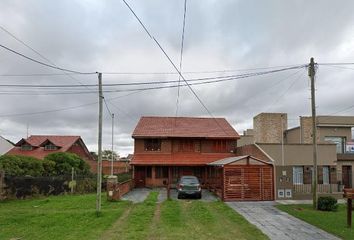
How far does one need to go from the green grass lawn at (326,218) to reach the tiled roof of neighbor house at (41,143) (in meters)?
36.9

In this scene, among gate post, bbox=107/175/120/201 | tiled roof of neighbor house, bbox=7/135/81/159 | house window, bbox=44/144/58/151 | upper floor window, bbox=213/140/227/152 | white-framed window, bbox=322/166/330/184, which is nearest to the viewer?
gate post, bbox=107/175/120/201

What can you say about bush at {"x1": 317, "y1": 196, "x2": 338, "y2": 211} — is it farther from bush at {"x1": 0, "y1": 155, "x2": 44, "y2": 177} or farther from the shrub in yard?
bush at {"x1": 0, "y1": 155, "x2": 44, "y2": 177}

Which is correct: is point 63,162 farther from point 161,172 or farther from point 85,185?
point 161,172

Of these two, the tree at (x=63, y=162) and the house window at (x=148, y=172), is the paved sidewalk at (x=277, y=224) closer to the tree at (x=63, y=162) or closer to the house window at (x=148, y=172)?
the house window at (x=148, y=172)

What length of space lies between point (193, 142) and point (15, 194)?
59.4 feet

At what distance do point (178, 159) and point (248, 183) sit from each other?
12707 millimetres

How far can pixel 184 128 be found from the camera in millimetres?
41062

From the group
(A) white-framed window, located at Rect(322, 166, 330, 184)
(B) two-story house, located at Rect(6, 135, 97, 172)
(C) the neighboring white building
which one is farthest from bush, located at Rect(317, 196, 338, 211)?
(C) the neighboring white building

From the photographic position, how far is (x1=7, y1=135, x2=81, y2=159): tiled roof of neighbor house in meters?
51.7

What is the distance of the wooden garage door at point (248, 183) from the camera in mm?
26172

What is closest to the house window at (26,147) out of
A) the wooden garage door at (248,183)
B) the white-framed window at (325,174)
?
the wooden garage door at (248,183)

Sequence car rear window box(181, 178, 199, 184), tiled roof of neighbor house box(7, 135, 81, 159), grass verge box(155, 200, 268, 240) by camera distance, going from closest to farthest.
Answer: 1. grass verge box(155, 200, 268, 240)
2. car rear window box(181, 178, 199, 184)
3. tiled roof of neighbor house box(7, 135, 81, 159)

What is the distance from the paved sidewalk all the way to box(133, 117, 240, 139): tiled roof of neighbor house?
1722cm

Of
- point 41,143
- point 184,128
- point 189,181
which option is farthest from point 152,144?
point 41,143
